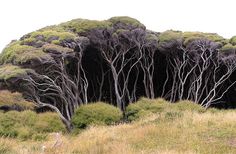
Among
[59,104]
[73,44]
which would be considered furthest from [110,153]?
[59,104]

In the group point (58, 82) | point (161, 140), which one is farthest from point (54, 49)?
point (161, 140)

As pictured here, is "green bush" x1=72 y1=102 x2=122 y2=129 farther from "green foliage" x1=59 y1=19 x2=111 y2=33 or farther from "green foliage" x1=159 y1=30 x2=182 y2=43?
"green foliage" x1=159 y1=30 x2=182 y2=43

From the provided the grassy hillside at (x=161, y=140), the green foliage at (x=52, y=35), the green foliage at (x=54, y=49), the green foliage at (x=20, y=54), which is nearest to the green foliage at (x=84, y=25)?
the green foliage at (x=52, y=35)

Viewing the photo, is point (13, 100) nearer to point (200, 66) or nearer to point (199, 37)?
point (199, 37)

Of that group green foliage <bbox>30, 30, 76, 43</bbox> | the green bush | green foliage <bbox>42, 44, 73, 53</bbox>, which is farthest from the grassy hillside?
green foliage <bbox>30, 30, 76, 43</bbox>

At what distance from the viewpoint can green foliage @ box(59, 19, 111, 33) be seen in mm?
30828

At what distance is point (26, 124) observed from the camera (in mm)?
21797

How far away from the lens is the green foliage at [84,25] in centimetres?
3083

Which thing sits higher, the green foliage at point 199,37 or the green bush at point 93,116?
the green foliage at point 199,37

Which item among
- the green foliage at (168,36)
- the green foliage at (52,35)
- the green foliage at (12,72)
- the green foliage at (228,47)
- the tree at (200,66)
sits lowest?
the tree at (200,66)

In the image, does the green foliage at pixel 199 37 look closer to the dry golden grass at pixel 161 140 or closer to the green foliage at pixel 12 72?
the green foliage at pixel 12 72

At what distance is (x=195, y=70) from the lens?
36094 millimetres

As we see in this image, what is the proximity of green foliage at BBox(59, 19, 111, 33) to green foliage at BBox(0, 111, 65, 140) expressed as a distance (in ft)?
31.9

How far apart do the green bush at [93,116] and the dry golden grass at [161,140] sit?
6.85 metres
